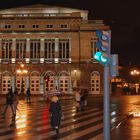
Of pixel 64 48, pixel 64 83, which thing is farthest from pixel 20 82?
pixel 64 48

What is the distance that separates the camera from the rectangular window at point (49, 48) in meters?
77.6

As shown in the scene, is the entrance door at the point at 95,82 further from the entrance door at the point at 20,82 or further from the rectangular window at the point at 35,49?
the entrance door at the point at 20,82

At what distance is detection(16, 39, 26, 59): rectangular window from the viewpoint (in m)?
77.9

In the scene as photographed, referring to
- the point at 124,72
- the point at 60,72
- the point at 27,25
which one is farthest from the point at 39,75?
the point at 124,72

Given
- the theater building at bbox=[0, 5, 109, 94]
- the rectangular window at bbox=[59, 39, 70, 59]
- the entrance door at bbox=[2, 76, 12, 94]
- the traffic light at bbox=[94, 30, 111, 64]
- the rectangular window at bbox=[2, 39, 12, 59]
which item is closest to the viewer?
the traffic light at bbox=[94, 30, 111, 64]

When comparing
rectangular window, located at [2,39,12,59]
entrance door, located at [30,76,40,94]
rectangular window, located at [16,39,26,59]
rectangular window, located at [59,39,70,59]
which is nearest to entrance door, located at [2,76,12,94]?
rectangular window, located at [2,39,12,59]

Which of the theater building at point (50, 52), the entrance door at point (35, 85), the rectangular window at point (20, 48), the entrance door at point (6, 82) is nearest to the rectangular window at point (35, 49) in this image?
the theater building at point (50, 52)

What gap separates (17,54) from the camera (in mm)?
78062

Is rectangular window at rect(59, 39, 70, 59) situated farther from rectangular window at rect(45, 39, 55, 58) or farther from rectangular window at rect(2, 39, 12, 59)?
rectangular window at rect(2, 39, 12, 59)

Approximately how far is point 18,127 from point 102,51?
38.4ft

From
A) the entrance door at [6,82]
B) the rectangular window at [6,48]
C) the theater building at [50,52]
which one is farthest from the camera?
the rectangular window at [6,48]

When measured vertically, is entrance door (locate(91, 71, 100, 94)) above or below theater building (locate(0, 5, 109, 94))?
below

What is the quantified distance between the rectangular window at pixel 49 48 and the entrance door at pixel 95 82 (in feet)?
26.4

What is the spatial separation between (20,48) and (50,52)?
5529 mm
